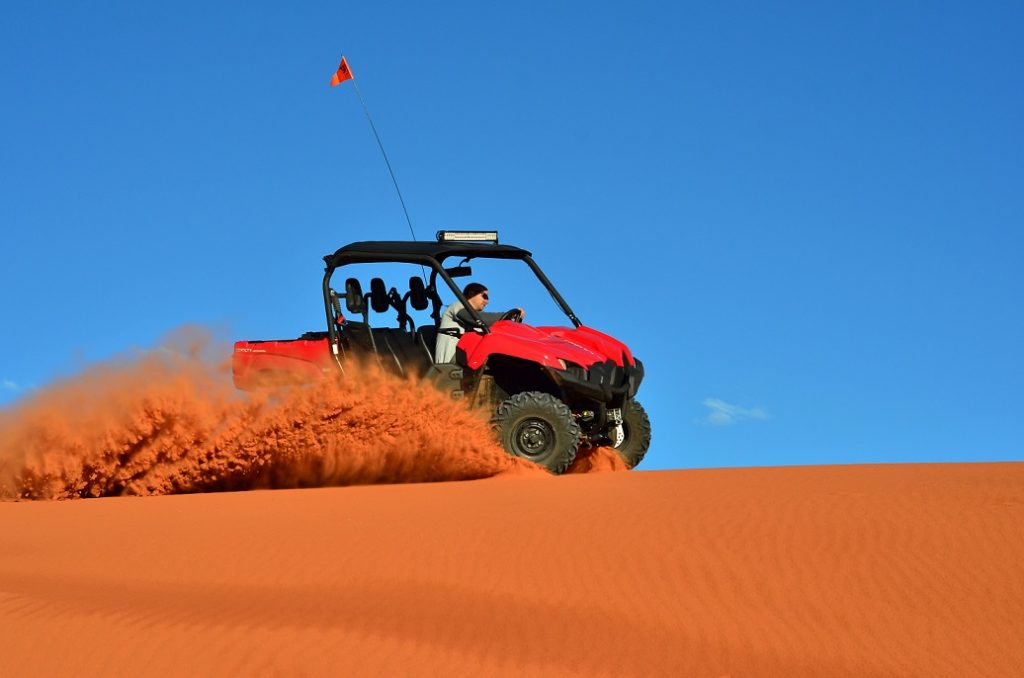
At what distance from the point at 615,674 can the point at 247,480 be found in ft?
23.9

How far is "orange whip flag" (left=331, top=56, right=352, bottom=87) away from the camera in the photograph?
14297 millimetres

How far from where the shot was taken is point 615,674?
5109 mm

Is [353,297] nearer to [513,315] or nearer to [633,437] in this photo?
[513,315]

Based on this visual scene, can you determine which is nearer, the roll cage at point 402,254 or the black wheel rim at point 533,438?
the black wheel rim at point 533,438

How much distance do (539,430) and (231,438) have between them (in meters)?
2.91

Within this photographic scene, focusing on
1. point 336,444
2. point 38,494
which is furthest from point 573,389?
point 38,494

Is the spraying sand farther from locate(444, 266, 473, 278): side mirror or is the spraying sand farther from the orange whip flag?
the orange whip flag

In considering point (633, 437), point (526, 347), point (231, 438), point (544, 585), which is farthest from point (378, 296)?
point (544, 585)

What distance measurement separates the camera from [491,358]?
11867mm

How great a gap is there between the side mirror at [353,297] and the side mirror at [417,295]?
581 millimetres

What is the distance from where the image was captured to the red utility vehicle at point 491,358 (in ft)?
37.4

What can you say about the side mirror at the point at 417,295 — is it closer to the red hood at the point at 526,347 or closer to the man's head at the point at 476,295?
the man's head at the point at 476,295

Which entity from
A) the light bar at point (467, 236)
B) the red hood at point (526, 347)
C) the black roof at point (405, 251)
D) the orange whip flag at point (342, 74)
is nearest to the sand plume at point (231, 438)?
the red hood at point (526, 347)

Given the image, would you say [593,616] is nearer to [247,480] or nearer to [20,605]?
[20,605]
